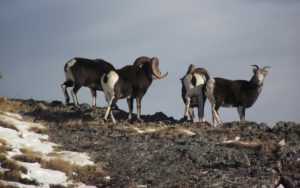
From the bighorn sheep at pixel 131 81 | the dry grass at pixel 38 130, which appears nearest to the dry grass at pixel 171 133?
the bighorn sheep at pixel 131 81

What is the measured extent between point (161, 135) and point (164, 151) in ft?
8.55

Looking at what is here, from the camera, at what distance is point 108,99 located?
28.2 meters

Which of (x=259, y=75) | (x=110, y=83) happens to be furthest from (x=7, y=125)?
(x=259, y=75)

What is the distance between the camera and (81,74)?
30.1 metres

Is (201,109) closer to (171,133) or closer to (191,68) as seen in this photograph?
(191,68)

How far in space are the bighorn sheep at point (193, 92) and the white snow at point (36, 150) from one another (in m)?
7.48

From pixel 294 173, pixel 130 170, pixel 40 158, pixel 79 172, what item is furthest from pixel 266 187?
pixel 40 158

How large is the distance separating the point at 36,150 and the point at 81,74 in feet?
29.5

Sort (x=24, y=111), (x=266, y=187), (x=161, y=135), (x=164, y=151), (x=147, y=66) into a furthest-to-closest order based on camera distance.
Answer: (x=147, y=66), (x=24, y=111), (x=161, y=135), (x=164, y=151), (x=266, y=187)

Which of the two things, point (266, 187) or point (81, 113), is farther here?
point (81, 113)

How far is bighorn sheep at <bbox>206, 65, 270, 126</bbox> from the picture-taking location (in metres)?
29.2

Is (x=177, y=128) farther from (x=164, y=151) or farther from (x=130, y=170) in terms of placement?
(x=130, y=170)

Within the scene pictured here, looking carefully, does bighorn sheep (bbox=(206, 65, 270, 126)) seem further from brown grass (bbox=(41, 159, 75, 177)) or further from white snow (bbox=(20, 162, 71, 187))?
white snow (bbox=(20, 162, 71, 187))

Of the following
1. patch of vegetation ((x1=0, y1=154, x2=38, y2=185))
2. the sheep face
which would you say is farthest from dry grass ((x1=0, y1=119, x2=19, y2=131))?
the sheep face
